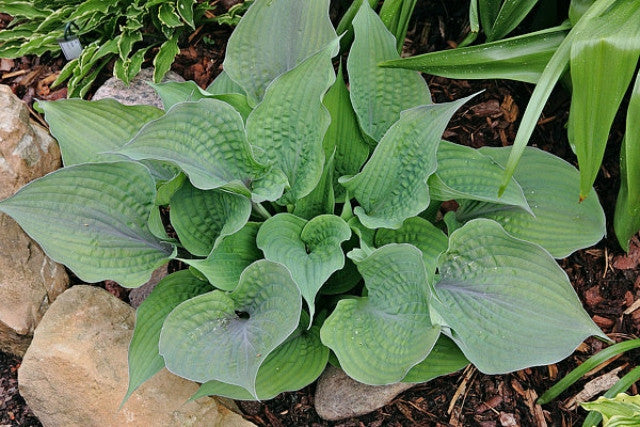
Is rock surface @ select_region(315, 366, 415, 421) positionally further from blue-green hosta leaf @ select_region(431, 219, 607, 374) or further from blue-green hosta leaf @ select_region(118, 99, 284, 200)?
blue-green hosta leaf @ select_region(118, 99, 284, 200)

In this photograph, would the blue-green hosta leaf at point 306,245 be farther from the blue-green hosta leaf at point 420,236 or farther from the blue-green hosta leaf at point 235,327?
the blue-green hosta leaf at point 420,236

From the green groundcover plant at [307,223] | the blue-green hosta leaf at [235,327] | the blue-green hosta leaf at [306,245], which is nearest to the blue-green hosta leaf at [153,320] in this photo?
the green groundcover plant at [307,223]

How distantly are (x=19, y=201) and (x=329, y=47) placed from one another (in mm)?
712

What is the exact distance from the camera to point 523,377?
67.1 inches

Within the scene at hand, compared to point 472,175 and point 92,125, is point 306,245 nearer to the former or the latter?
point 472,175

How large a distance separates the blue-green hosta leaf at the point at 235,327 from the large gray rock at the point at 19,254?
547 millimetres

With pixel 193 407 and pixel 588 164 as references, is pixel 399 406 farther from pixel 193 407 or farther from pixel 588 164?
pixel 588 164

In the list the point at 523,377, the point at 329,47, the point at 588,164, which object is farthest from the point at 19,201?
the point at 523,377

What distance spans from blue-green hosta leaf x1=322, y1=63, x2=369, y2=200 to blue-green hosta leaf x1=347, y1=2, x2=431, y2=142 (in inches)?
1.0

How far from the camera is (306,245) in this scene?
1.53 m

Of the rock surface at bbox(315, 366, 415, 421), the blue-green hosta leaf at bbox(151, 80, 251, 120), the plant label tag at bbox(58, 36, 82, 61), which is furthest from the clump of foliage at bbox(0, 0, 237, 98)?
the rock surface at bbox(315, 366, 415, 421)

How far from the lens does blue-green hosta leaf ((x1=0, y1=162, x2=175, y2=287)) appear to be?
4.55ft

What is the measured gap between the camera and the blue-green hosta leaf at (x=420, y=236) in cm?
153

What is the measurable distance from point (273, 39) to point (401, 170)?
447 mm
